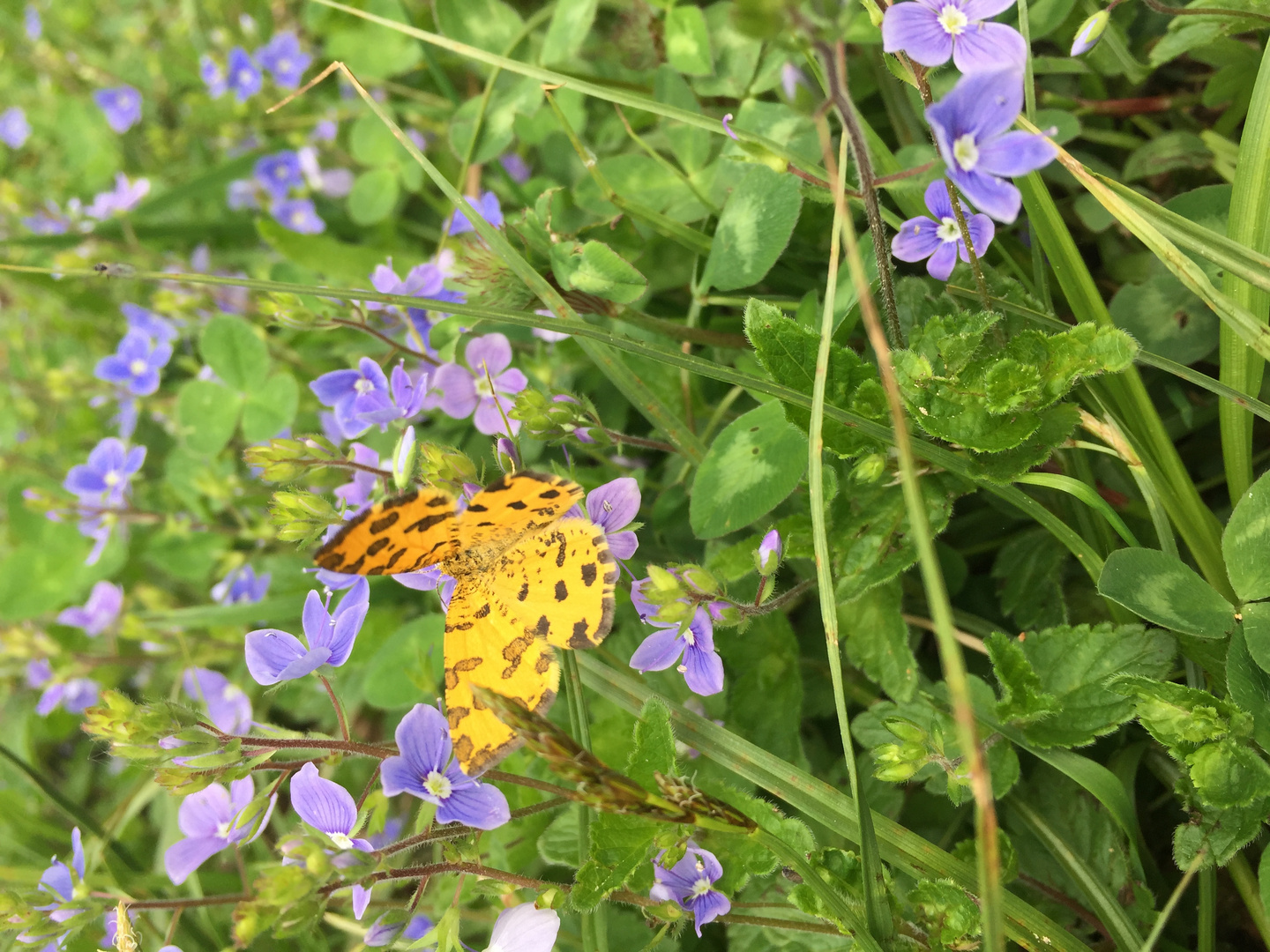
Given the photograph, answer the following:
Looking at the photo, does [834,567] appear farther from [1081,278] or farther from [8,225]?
[8,225]

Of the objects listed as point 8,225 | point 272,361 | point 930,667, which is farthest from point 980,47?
point 8,225

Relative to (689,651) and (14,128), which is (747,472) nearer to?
(689,651)

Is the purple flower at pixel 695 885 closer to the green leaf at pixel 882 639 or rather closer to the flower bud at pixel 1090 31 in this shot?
the green leaf at pixel 882 639

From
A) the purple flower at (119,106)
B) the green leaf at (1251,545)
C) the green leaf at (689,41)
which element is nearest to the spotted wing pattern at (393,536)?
the green leaf at (1251,545)

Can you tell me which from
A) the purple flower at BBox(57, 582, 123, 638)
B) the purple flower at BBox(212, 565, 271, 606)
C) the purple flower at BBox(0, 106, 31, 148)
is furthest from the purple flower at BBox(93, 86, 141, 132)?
the purple flower at BBox(212, 565, 271, 606)

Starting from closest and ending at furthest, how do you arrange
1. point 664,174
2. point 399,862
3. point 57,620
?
point 399,862 < point 664,174 < point 57,620

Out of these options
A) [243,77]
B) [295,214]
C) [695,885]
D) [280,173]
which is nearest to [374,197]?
[295,214]
